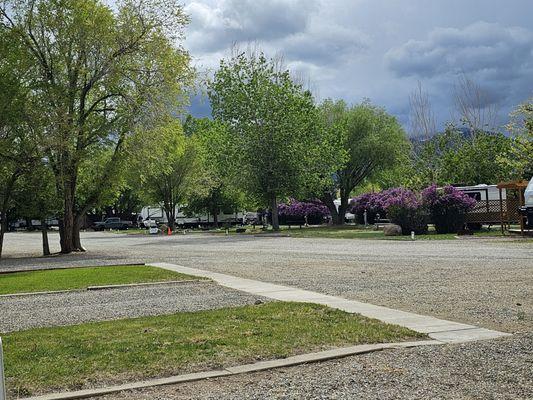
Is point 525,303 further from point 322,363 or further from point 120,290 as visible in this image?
point 120,290

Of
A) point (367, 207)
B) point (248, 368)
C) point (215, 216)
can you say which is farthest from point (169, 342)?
point (215, 216)

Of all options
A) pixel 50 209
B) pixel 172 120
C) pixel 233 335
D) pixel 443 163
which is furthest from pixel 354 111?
pixel 233 335

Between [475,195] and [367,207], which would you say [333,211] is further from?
[475,195]

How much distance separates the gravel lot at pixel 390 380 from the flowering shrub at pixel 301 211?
5387 cm

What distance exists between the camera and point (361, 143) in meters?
55.4

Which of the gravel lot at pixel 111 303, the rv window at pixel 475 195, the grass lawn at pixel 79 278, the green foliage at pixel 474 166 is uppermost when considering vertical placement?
the green foliage at pixel 474 166

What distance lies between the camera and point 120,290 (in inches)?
575

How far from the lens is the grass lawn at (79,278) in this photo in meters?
15.8

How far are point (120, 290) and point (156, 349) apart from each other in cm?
711

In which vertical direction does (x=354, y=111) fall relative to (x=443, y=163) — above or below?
above

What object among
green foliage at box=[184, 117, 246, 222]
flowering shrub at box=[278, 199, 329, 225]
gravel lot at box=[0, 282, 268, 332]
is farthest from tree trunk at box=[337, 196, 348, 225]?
gravel lot at box=[0, 282, 268, 332]

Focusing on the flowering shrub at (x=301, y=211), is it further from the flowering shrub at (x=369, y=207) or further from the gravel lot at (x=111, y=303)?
the gravel lot at (x=111, y=303)

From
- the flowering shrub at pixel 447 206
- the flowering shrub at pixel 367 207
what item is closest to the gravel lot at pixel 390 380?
the flowering shrub at pixel 447 206

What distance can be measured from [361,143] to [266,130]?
1152 centimetres
